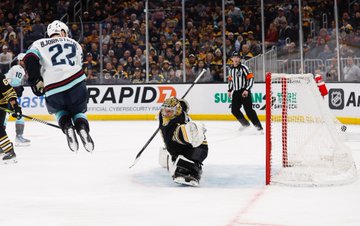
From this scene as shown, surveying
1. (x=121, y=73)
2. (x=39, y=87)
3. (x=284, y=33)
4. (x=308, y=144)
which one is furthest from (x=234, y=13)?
(x=39, y=87)

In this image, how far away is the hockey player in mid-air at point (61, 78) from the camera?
5141 mm

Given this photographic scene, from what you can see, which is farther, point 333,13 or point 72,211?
point 333,13

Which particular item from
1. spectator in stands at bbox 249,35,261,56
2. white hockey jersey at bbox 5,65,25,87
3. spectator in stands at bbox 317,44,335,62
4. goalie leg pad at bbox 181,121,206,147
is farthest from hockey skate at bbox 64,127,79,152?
spectator in stands at bbox 249,35,261,56

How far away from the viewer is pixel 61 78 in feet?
17.2

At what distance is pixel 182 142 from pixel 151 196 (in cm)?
56

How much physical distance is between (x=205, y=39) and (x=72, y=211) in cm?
885

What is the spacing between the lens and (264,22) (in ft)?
Result: 39.7

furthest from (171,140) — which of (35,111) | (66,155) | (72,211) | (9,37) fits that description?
(9,37)

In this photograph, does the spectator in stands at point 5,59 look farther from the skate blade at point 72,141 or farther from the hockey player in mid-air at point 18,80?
the skate blade at point 72,141

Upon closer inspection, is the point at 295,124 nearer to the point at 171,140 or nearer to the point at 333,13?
the point at 171,140

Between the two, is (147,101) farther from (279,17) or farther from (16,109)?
(16,109)

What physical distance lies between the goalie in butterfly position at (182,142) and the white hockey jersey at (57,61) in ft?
3.12

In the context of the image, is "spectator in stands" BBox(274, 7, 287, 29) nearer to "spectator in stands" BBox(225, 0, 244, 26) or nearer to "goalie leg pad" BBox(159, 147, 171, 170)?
"spectator in stands" BBox(225, 0, 244, 26)

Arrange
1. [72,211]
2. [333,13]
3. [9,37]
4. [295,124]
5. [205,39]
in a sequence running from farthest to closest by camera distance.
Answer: [9,37], [205,39], [333,13], [295,124], [72,211]
